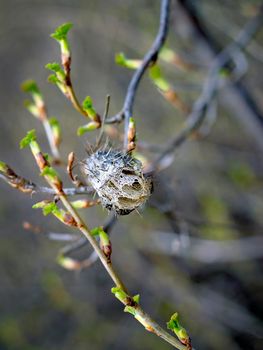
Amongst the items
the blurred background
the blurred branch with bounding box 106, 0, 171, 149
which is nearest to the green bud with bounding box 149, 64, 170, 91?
the blurred branch with bounding box 106, 0, 171, 149

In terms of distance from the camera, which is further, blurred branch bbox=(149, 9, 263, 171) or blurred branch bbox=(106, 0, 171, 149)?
blurred branch bbox=(149, 9, 263, 171)

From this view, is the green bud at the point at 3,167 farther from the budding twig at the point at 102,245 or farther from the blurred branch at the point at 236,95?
the blurred branch at the point at 236,95

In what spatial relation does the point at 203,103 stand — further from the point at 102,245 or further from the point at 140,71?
the point at 102,245

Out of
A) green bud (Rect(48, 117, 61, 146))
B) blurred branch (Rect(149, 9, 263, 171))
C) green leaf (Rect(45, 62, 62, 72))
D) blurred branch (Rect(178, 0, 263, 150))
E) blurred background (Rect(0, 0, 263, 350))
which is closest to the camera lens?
green leaf (Rect(45, 62, 62, 72))

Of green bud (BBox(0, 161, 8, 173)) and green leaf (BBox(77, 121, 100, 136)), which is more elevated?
green bud (BBox(0, 161, 8, 173))

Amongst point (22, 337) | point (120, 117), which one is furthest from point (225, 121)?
point (120, 117)

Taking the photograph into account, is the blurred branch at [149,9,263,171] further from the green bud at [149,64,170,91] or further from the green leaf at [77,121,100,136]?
the green leaf at [77,121,100,136]

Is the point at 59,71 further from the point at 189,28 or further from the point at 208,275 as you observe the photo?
the point at 208,275

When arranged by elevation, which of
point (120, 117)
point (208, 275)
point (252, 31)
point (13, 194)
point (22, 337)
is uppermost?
point (120, 117)
